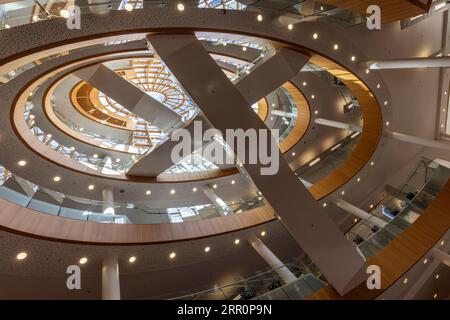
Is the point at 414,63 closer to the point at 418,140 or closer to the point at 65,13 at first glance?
the point at 418,140

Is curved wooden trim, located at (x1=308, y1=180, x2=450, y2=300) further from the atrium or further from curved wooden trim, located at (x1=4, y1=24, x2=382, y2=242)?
curved wooden trim, located at (x1=4, y1=24, x2=382, y2=242)

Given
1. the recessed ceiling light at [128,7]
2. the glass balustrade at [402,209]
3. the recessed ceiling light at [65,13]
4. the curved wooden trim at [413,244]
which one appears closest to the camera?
the recessed ceiling light at [65,13]

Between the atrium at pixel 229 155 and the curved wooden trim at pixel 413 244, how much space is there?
50mm

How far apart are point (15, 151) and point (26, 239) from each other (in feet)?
20.2

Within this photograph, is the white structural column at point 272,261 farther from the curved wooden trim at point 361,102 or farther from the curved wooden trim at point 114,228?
the curved wooden trim at point 361,102

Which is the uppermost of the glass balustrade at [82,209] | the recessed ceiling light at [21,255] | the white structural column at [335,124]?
the white structural column at [335,124]

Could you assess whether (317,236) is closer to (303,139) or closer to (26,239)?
(26,239)

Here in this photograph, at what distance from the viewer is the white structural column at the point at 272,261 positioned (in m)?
8.48

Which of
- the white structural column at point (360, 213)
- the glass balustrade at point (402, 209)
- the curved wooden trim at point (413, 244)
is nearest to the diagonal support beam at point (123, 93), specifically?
the curved wooden trim at point (413, 244)

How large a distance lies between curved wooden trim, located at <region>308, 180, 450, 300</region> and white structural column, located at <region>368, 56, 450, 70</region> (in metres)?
5.55

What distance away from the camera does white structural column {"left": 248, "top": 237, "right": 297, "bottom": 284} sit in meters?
8.48

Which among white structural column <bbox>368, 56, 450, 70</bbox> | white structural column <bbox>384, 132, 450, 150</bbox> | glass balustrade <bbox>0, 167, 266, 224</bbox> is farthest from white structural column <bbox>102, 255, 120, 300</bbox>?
white structural column <bbox>384, 132, 450, 150</bbox>

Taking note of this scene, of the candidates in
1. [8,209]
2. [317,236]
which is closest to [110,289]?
[8,209]
